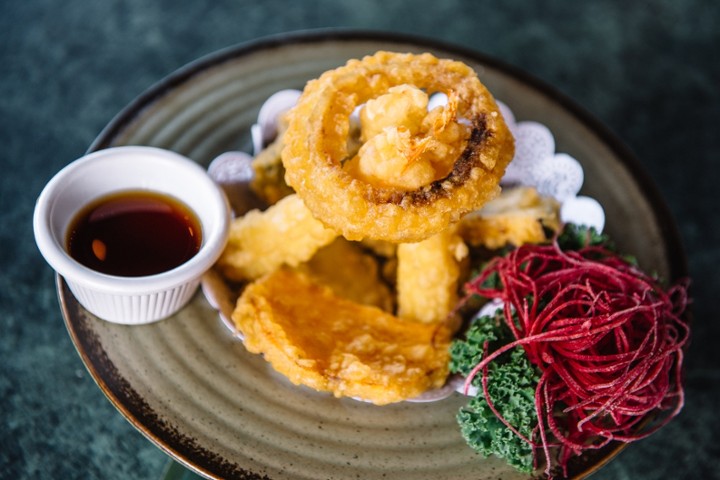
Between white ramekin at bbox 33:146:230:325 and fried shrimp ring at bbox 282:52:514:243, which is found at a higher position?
fried shrimp ring at bbox 282:52:514:243

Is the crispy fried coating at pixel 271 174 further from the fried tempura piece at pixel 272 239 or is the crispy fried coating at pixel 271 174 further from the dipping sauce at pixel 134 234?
the dipping sauce at pixel 134 234

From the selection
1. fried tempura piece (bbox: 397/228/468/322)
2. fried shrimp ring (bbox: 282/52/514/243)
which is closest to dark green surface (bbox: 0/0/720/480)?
fried tempura piece (bbox: 397/228/468/322)

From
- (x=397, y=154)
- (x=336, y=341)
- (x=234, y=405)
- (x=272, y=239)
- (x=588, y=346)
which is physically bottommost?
(x=234, y=405)

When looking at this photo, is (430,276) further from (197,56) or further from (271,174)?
(197,56)

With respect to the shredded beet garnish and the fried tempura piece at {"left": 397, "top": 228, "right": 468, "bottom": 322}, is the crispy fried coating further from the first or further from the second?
the shredded beet garnish

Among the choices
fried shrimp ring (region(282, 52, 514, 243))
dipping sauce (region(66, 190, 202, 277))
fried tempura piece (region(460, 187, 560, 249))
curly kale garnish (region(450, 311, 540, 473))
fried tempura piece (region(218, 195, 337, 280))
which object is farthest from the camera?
fried tempura piece (region(460, 187, 560, 249))

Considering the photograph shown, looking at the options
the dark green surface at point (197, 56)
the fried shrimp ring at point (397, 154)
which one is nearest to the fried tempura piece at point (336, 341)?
the fried shrimp ring at point (397, 154)

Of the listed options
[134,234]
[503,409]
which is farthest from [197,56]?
[503,409]
